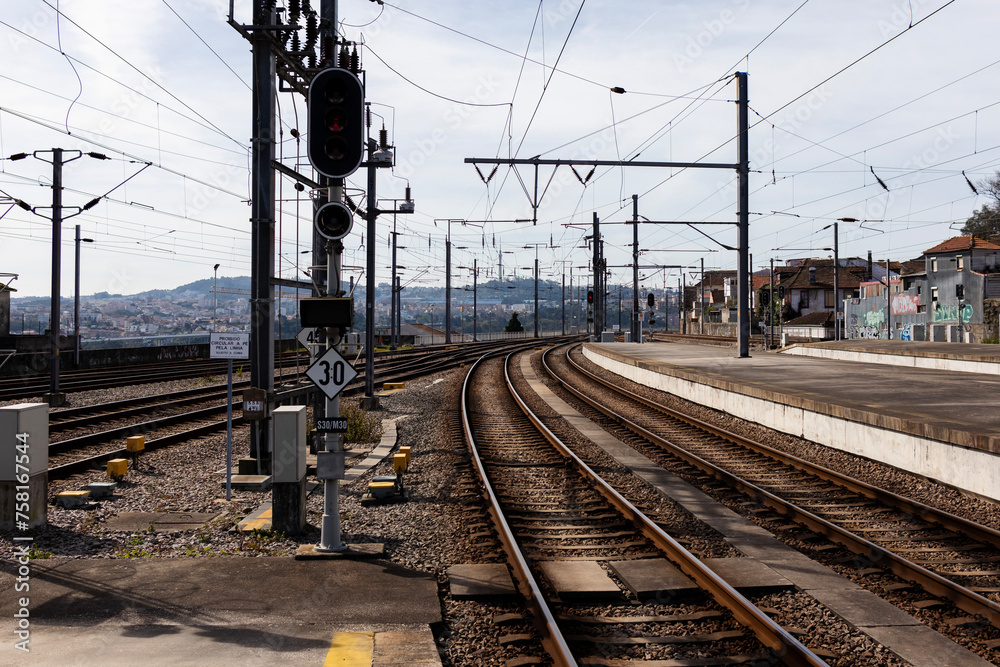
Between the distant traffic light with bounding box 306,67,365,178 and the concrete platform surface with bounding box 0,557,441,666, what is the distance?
3.70 meters

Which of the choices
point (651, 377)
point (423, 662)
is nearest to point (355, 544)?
point (423, 662)

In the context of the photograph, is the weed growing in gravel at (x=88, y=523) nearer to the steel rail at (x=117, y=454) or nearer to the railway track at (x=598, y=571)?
the steel rail at (x=117, y=454)

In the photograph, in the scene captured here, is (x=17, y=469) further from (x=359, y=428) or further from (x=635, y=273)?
(x=635, y=273)

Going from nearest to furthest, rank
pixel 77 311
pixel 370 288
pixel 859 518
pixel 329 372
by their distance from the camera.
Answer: pixel 329 372 < pixel 859 518 < pixel 370 288 < pixel 77 311

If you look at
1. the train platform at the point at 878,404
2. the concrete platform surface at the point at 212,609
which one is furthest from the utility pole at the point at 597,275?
the concrete platform surface at the point at 212,609

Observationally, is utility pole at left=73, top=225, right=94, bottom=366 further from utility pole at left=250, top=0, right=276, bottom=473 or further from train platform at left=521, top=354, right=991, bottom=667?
train platform at left=521, top=354, right=991, bottom=667

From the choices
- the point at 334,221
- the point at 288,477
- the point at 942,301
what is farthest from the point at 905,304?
the point at 334,221

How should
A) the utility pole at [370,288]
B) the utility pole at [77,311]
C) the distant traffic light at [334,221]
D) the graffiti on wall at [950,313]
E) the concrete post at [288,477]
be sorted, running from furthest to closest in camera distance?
the graffiti on wall at [950,313]
the utility pole at [77,311]
the utility pole at [370,288]
the concrete post at [288,477]
the distant traffic light at [334,221]

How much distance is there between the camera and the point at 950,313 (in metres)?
47.1

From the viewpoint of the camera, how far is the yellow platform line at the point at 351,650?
510cm

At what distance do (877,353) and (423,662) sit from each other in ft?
91.0

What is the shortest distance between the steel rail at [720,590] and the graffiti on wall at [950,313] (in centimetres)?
4390

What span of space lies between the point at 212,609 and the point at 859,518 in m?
7.03

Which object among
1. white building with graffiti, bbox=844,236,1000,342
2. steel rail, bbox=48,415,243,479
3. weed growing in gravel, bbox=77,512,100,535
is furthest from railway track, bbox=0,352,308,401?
white building with graffiti, bbox=844,236,1000,342
